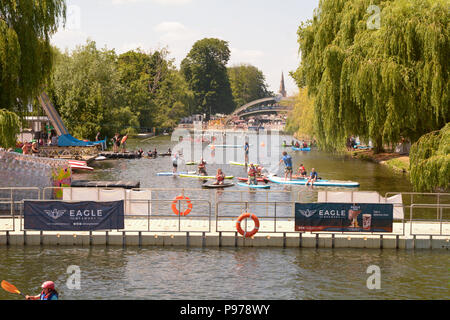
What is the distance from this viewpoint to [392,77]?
116 ft

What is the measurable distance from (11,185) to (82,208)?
24.4 ft

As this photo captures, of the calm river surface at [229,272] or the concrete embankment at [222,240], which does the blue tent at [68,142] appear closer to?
the concrete embankment at [222,240]

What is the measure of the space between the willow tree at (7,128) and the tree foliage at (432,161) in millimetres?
21156

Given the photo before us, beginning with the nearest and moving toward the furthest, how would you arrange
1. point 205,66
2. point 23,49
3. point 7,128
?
point 7,128, point 23,49, point 205,66

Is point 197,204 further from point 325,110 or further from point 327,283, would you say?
point 325,110

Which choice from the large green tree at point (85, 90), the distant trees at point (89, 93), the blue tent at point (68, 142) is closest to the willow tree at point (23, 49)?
the distant trees at point (89, 93)

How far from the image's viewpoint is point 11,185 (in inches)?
1157

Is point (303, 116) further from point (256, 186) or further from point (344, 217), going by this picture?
point (344, 217)

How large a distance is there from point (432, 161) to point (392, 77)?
6.09 metres

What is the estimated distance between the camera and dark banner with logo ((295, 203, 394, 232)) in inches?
942

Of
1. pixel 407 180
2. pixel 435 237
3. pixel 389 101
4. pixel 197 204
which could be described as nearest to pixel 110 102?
pixel 407 180

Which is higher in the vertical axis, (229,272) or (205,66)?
(205,66)

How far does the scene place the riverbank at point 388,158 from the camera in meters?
53.3

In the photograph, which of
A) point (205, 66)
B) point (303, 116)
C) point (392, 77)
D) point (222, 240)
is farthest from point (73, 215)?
point (205, 66)
